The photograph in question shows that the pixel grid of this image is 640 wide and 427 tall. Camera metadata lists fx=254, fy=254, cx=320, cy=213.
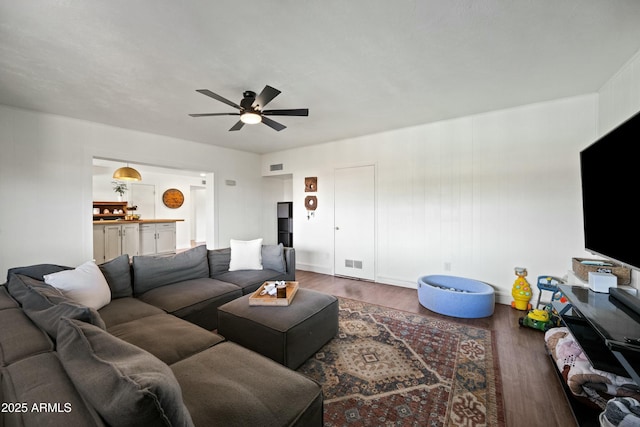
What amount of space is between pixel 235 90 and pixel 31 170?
2899 millimetres

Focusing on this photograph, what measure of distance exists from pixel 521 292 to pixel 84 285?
4.47 meters

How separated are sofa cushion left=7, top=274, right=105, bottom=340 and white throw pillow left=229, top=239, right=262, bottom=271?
195 cm

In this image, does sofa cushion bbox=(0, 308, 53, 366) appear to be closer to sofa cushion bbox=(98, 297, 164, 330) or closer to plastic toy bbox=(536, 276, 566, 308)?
sofa cushion bbox=(98, 297, 164, 330)

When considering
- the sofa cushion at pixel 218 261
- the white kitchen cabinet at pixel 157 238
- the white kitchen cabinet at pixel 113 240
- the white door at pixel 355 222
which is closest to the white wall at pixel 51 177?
the sofa cushion at pixel 218 261

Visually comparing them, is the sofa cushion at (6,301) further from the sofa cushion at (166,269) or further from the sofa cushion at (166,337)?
the sofa cushion at (166,269)

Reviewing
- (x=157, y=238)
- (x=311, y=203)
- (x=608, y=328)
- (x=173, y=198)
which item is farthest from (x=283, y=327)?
(x=173, y=198)

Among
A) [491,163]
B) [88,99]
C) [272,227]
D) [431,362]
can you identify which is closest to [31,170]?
[88,99]

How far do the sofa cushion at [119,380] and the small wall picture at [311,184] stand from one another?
168 inches

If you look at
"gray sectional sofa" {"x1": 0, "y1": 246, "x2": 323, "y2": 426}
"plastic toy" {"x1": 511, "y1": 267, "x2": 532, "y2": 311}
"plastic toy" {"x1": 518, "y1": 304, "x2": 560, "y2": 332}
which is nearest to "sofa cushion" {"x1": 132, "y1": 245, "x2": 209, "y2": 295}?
"gray sectional sofa" {"x1": 0, "y1": 246, "x2": 323, "y2": 426}

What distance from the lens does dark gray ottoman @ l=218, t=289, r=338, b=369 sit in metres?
1.88

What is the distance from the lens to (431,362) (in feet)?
6.77

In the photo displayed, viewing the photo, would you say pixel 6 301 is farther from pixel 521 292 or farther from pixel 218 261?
pixel 521 292

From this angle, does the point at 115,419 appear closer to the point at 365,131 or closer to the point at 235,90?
the point at 235,90

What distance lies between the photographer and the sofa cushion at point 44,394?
0.67 m
